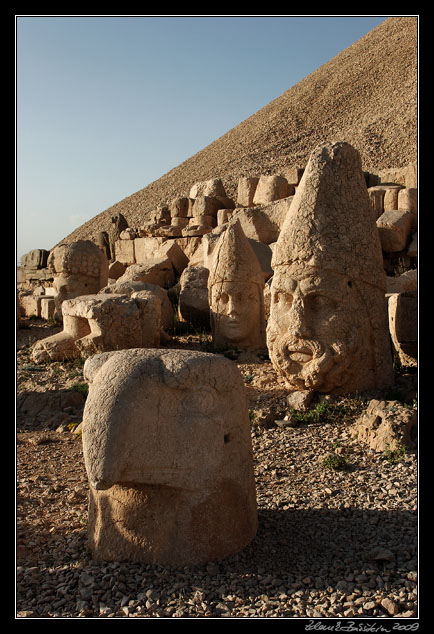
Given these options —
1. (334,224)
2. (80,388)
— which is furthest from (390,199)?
(80,388)

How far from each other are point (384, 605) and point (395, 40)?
47764mm

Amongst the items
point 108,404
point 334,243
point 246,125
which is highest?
point 246,125

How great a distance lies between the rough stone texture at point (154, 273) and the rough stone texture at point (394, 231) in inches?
198

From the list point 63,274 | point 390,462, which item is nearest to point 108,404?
point 390,462

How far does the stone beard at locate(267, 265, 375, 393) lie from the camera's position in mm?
6133

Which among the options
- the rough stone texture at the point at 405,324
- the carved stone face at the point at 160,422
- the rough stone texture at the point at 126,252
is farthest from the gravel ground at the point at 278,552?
the rough stone texture at the point at 126,252

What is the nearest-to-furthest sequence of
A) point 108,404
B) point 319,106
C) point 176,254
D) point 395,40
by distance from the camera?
point 108,404, point 176,254, point 319,106, point 395,40

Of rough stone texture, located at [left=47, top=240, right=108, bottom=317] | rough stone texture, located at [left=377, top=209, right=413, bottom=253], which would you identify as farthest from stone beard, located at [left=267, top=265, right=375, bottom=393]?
rough stone texture, located at [left=377, top=209, right=413, bottom=253]

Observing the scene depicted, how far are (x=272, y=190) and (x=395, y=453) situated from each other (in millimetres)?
13479

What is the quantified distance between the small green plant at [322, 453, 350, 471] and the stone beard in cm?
128

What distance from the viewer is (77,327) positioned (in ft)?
30.8

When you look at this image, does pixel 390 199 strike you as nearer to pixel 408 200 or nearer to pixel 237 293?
pixel 408 200

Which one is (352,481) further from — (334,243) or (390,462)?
(334,243)

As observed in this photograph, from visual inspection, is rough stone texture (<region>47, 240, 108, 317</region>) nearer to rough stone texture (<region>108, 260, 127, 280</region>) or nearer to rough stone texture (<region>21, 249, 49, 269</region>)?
rough stone texture (<region>108, 260, 127, 280</region>)
